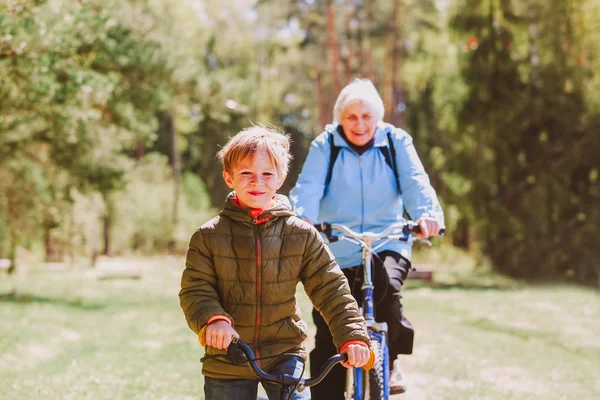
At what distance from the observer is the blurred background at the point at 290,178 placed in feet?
27.9

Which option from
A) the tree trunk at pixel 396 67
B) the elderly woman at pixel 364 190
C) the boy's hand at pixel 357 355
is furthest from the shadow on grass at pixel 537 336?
the tree trunk at pixel 396 67

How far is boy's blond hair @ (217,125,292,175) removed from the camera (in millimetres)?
3219

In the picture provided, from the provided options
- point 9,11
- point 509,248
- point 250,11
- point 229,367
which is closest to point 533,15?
point 509,248

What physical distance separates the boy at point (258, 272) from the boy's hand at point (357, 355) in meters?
0.15

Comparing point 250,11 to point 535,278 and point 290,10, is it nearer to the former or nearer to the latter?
point 290,10

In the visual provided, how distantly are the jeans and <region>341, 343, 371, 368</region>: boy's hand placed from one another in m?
0.31

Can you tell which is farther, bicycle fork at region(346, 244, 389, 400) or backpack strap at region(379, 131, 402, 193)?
backpack strap at region(379, 131, 402, 193)

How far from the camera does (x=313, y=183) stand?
4.60 m

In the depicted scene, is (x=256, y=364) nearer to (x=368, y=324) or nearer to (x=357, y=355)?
(x=357, y=355)

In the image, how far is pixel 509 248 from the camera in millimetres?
22250

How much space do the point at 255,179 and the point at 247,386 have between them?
878 millimetres

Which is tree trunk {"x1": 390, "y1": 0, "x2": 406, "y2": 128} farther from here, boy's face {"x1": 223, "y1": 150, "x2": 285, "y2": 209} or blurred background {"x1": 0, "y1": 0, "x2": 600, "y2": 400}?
boy's face {"x1": 223, "y1": 150, "x2": 285, "y2": 209}

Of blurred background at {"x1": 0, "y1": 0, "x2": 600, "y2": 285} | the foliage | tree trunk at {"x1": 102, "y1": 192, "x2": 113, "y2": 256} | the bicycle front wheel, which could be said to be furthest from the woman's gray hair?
tree trunk at {"x1": 102, "y1": 192, "x2": 113, "y2": 256}

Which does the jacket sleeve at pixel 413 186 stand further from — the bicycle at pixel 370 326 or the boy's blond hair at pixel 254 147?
the boy's blond hair at pixel 254 147
